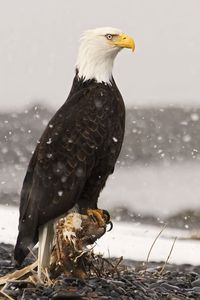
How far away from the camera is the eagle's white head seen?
267 inches

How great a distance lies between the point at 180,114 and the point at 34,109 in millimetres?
4614

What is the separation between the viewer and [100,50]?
6.84m

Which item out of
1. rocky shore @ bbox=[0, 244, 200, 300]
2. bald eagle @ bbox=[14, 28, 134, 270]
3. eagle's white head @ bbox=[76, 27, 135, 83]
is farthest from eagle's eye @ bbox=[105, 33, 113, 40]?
rocky shore @ bbox=[0, 244, 200, 300]

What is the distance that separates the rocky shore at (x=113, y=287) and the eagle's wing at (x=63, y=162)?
13.5 inches

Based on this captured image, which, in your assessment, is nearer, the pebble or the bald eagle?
the bald eagle

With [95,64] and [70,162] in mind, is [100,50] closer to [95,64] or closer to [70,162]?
[95,64]

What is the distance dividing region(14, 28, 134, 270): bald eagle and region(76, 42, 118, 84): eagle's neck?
10 cm

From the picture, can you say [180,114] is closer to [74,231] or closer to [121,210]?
[121,210]

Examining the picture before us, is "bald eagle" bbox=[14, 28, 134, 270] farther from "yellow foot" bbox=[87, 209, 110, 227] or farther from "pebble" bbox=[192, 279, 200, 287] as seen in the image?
"pebble" bbox=[192, 279, 200, 287]

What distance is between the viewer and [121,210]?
18625 millimetres

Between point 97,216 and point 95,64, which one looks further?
point 95,64

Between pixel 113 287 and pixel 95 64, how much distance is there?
1.67 m

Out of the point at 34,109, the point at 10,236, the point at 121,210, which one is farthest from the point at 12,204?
the point at 34,109

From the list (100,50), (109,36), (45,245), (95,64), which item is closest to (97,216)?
(45,245)
